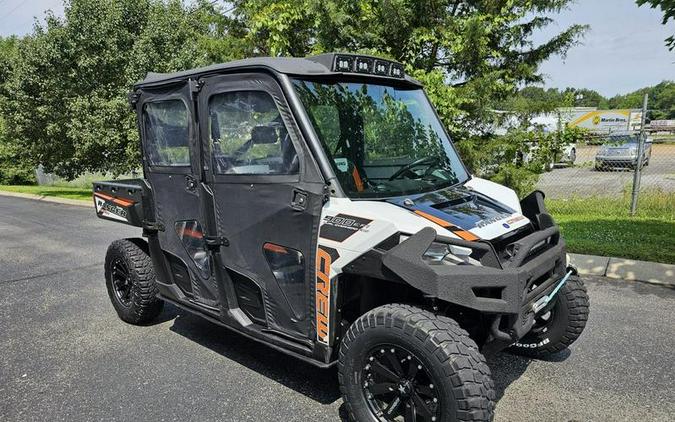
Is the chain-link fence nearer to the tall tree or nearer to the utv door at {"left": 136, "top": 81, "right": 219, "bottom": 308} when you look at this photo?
the tall tree

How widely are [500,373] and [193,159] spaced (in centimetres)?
269

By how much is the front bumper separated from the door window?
0.90 metres

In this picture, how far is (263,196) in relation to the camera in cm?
300

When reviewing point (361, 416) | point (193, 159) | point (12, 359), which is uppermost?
point (193, 159)

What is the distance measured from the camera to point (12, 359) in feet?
12.9

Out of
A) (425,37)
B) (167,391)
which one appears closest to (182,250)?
(167,391)

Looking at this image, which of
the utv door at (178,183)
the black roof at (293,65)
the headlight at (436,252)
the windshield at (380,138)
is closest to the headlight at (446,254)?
the headlight at (436,252)

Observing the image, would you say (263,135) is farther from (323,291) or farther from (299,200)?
(323,291)

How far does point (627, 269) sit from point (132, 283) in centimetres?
538

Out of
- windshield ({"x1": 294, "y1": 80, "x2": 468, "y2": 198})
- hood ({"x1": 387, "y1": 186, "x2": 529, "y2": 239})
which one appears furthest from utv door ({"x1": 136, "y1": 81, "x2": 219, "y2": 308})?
hood ({"x1": 387, "y1": 186, "x2": 529, "y2": 239})

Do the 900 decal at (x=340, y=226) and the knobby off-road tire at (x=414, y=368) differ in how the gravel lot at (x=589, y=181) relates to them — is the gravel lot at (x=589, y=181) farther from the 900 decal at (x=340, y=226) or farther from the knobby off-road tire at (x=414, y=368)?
the knobby off-road tire at (x=414, y=368)

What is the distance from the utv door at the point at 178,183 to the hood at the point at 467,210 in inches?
60.8

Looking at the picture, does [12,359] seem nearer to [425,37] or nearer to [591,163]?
[425,37]

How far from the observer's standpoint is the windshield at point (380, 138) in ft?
9.42
